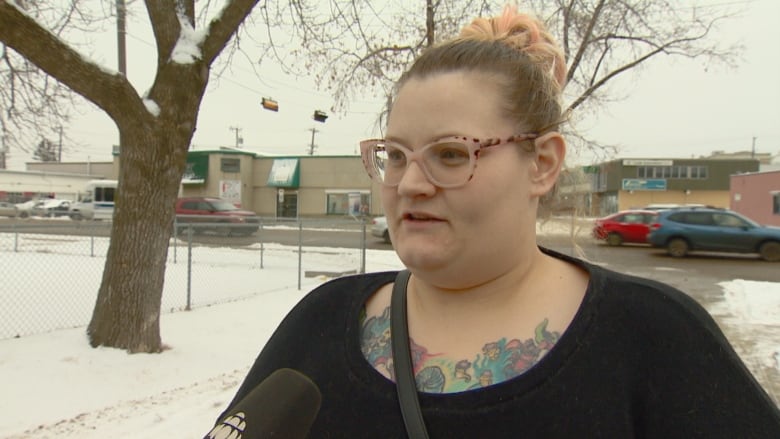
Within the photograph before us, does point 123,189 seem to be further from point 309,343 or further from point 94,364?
point 309,343

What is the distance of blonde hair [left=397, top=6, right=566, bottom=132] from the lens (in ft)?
3.68

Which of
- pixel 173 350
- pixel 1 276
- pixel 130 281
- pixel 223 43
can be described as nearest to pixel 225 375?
pixel 173 350

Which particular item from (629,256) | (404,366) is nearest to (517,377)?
(404,366)

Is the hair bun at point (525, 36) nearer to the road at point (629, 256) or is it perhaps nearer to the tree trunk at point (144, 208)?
the tree trunk at point (144, 208)

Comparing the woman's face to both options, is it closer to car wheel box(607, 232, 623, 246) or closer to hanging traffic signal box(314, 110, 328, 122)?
hanging traffic signal box(314, 110, 328, 122)

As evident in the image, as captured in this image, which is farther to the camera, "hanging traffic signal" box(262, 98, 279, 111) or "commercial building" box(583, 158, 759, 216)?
"commercial building" box(583, 158, 759, 216)

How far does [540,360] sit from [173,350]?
5.10 meters

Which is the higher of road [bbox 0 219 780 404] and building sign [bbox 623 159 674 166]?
building sign [bbox 623 159 674 166]

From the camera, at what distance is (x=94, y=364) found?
4.74 meters

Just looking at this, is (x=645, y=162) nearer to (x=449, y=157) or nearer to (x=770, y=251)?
(x=770, y=251)

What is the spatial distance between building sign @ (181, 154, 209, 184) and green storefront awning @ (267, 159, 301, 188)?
14.5 feet

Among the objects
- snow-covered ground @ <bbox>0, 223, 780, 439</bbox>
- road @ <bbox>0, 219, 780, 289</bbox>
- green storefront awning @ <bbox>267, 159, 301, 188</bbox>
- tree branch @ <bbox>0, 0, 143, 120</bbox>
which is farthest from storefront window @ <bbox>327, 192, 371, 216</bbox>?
tree branch @ <bbox>0, 0, 143, 120</bbox>

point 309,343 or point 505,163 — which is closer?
point 505,163

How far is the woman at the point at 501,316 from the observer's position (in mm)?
942
